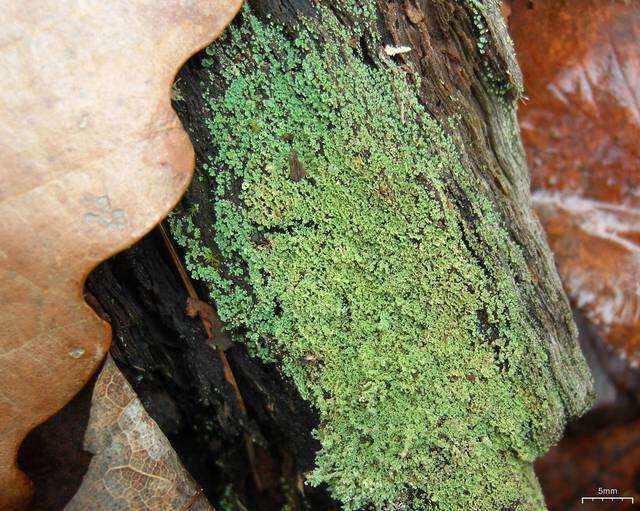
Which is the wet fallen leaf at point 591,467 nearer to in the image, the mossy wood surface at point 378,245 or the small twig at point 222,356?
the mossy wood surface at point 378,245

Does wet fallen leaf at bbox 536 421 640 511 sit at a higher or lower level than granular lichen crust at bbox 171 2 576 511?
lower

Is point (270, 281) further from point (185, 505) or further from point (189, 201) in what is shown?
point (185, 505)

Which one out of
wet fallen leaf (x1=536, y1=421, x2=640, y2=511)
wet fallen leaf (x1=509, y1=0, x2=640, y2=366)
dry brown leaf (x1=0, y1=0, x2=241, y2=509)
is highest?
dry brown leaf (x1=0, y1=0, x2=241, y2=509)

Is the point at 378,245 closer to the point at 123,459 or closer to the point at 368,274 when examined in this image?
the point at 368,274

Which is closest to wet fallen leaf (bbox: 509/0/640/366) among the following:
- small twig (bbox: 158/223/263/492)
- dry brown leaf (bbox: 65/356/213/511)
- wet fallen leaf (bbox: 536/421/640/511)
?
wet fallen leaf (bbox: 536/421/640/511)

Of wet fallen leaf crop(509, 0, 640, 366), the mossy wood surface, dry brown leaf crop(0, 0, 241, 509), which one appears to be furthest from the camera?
wet fallen leaf crop(509, 0, 640, 366)

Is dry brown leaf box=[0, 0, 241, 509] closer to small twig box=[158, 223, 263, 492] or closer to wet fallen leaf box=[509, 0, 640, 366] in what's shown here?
small twig box=[158, 223, 263, 492]

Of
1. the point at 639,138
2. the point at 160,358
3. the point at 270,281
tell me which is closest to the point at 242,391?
the point at 160,358
